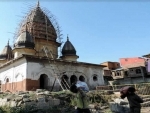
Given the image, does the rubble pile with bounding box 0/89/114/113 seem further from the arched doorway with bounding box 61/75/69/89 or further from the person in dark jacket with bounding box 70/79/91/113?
the arched doorway with bounding box 61/75/69/89

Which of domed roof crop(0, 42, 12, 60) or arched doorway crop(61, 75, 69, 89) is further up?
domed roof crop(0, 42, 12, 60)

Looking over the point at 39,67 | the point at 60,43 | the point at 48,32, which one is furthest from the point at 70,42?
the point at 39,67

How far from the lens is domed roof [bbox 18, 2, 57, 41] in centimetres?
2704

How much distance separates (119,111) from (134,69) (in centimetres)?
3042

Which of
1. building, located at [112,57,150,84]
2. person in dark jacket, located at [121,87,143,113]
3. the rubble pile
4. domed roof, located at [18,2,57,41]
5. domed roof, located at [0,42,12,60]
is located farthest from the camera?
building, located at [112,57,150,84]

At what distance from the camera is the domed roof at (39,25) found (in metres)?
27.0

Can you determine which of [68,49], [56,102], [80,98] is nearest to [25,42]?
[68,49]

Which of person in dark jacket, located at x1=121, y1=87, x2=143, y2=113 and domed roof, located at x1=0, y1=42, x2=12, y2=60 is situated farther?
domed roof, located at x1=0, y1=42, x2=12, y2=60

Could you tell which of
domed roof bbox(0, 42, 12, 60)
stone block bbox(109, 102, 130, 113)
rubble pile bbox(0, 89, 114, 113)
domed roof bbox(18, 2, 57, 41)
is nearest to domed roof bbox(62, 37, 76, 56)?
domed roof bbox(18, 2, 57, 41)

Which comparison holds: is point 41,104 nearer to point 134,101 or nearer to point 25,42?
point 134,101

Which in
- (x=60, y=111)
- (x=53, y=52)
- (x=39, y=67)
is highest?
(x=53, y=52)

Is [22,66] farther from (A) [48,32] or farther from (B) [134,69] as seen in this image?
(B) [134,69]

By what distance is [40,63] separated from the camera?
843 inches

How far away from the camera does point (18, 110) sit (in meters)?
10.2
